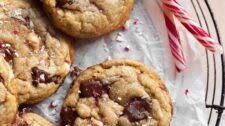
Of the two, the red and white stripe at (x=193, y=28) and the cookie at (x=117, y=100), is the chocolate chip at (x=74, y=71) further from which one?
the red and white stripe at (x=193, y=28)

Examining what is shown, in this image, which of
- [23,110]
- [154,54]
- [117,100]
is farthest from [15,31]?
[154,54]

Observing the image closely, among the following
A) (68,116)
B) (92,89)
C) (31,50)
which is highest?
(31,50)

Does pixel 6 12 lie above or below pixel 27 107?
above

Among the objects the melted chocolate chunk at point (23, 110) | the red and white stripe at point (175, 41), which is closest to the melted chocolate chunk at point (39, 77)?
the melted chocolate chunk at point (23, 110)

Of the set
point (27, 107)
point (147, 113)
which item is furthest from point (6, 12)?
point (147, 113)

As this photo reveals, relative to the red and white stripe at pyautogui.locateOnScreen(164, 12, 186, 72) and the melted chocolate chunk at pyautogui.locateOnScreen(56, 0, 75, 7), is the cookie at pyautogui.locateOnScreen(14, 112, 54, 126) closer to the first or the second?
→ the melted chocolate chunk at pyautogui.locateOnScreen(56, 0, 75, 7)

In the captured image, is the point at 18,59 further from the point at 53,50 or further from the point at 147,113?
the point at 147,113

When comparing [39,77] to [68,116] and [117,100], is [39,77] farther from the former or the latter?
[117,100]
